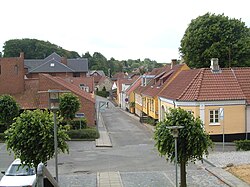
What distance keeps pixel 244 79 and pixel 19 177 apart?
22.9 m

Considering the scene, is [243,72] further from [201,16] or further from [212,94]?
[201,16]

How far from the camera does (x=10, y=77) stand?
42.9m

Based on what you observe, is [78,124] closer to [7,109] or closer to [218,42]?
[7,109]

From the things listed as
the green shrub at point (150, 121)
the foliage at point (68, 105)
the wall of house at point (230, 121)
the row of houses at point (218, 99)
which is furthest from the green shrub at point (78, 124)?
the wall of house at point (230, 121)

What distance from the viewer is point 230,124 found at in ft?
105

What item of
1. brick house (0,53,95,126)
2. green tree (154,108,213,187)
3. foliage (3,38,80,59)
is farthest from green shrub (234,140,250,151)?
foliage (3,38,80,59)

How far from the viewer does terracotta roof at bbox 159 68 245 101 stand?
31.9 m

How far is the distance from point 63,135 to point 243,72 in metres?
22.2

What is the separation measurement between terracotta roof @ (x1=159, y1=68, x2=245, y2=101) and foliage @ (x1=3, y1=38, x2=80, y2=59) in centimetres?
9682

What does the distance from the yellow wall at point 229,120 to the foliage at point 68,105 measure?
10.5 metres

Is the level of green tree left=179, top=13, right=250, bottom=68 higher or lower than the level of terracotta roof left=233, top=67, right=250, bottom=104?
higher

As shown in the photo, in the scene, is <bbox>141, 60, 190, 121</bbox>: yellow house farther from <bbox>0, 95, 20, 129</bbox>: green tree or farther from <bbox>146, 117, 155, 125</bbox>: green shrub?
<bbox>0, 95, 20, 129</bbox>: green tree

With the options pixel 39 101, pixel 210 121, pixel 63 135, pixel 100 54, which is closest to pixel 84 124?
pixel 39 101

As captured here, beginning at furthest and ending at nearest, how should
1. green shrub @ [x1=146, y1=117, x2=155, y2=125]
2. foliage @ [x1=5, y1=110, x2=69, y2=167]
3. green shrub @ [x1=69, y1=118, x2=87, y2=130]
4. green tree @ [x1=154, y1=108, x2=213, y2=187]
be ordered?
green shrub @ [x1=146, y1=117, x2=155, y2=125]
green shrub @ [x1=69, y1=118, x2=87, y2=130]
foliage @ [x1=5, y1=110, x2=69, y2=167]
green tree @ [x1=154, y1=108, x2=213, y2=187]
